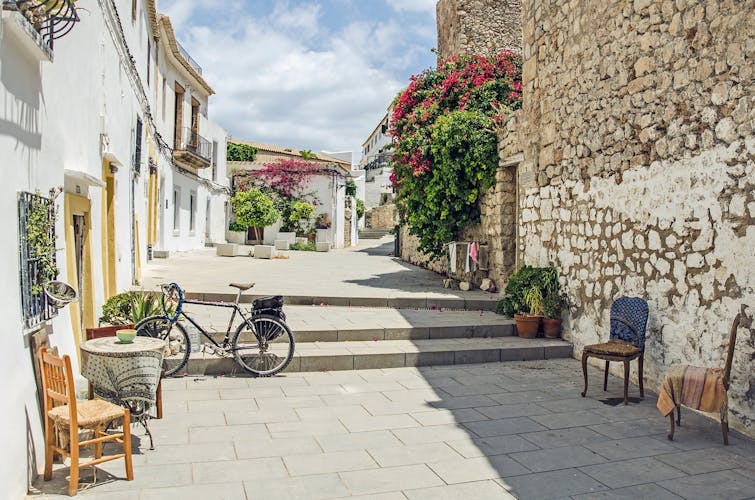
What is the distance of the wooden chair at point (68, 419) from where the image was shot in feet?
10.8

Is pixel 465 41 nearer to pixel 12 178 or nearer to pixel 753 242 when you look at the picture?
pixel 753 242

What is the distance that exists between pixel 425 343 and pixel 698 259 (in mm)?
3304

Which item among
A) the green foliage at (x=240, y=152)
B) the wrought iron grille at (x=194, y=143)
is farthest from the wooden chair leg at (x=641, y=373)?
the green foliage at (x=240, y=152)

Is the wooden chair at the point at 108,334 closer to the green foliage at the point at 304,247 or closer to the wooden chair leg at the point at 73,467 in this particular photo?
the wooden chair leg at the point at 73,467

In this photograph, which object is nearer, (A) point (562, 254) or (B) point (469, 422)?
(B) point (469, 422)

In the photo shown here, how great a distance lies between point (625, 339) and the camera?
574cm

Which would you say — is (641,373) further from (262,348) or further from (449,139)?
(449,139)

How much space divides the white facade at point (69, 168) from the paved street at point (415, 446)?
2.14ft

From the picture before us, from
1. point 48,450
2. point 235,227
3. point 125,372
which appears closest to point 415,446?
point 125,372

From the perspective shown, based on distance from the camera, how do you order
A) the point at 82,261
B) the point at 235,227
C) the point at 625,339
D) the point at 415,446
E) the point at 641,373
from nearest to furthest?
the point at 415,446 < the point at 641,373 < the point at 625,339 < the point at 82,261 < the point at 235,227

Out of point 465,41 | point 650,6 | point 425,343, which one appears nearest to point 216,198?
point 465,41

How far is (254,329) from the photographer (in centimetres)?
602

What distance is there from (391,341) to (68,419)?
Result: 174 inches

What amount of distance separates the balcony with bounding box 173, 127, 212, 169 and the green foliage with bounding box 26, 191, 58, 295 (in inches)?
591
